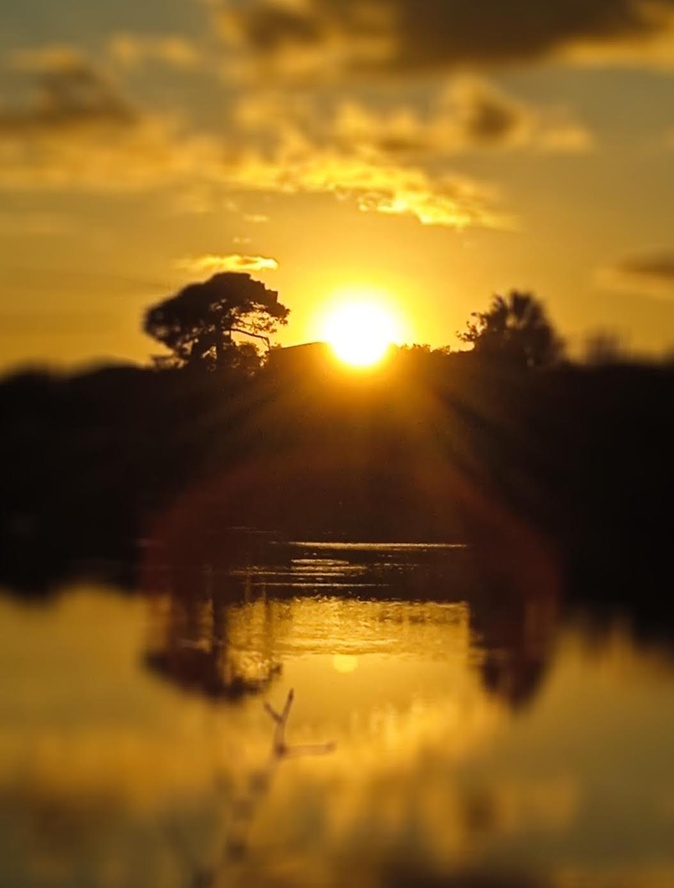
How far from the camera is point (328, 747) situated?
1606 cm

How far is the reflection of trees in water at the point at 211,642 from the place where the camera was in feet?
64.8

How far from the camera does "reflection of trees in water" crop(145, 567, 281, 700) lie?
19766 millimetres

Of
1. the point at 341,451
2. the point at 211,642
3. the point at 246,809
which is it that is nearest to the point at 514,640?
the point at 211,642

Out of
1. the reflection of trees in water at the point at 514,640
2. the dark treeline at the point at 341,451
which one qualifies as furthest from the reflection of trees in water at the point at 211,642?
the dark treeline at the point at 341,451

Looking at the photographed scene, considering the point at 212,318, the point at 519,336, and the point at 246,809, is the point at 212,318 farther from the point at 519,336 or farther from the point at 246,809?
the point at 246,809

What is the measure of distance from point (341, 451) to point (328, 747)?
4857 centimetres

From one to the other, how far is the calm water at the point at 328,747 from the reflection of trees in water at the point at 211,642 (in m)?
0.06

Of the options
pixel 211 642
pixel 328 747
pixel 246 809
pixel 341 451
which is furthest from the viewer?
pixel 341 451

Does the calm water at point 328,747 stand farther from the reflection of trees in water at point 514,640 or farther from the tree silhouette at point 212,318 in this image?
the tree silhouette at point 212,318

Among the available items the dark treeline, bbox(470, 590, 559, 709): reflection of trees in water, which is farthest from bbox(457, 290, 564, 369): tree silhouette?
bbox(470, 590, 559, 709): reflection of trees in water

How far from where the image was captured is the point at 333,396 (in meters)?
67.9

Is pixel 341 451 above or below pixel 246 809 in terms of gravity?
above

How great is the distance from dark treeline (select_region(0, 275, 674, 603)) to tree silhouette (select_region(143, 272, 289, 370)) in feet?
0.35

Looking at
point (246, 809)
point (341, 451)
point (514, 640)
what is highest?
point (341, 451)
